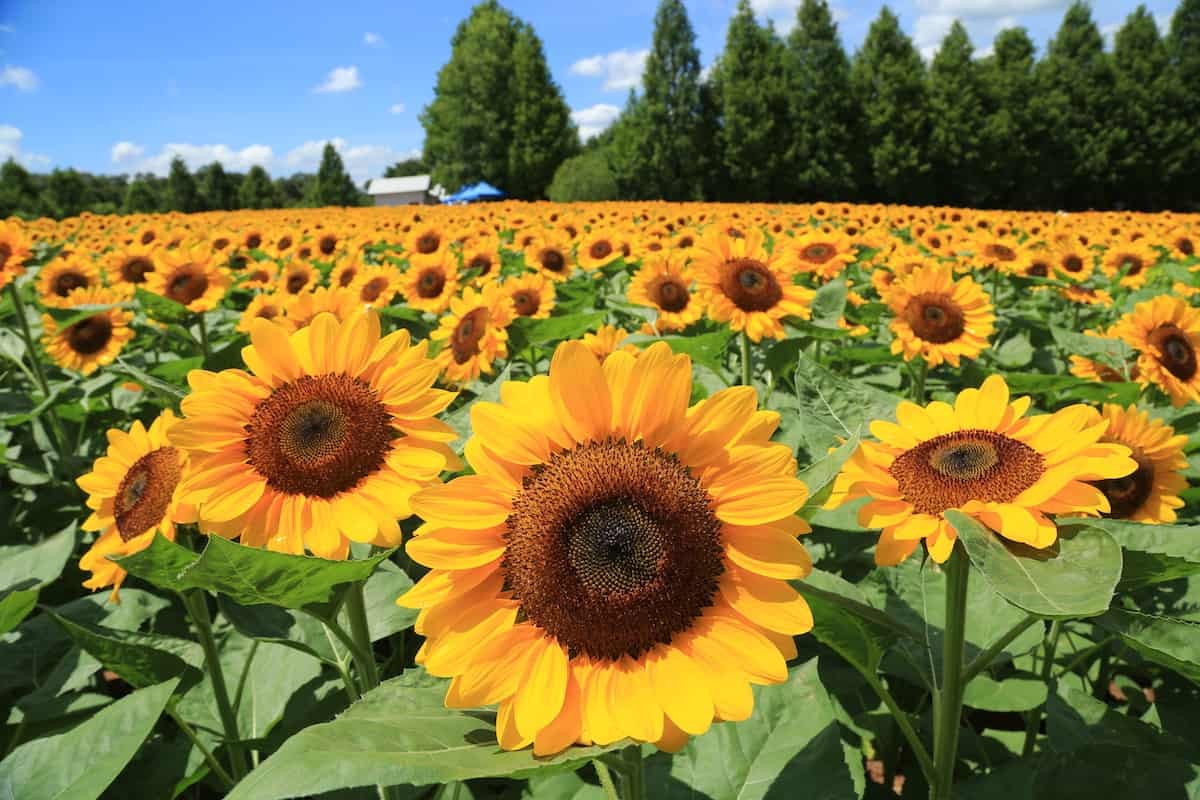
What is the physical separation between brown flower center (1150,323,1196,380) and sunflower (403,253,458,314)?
3.99 meters

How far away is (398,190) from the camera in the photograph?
84562mm

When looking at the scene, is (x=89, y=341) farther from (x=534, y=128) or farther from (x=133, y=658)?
(x=534, y=128)

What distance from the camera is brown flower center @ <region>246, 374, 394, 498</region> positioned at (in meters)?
1.51

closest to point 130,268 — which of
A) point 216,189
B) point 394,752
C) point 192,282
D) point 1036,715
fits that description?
point 192,282

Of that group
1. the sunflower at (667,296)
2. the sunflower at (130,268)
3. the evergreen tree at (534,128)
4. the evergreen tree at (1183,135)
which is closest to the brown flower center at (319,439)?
the sunflower at (667,296)

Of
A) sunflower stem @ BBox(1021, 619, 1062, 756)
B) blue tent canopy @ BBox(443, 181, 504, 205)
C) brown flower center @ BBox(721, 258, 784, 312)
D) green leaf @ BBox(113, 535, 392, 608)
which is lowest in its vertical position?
blue tent canopy @ BBox(443, 181, 504, 205)

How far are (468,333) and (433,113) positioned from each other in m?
67.5

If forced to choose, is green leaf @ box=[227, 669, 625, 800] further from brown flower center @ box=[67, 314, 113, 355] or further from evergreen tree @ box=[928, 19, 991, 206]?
evergreen tree @ box=[928, 19, 991, 206]

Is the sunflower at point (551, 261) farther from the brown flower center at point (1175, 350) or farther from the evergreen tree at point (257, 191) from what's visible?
the evergreen tree at point (257, 191)

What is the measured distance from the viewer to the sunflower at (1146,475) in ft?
7.09

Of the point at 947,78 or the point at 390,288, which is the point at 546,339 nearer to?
the point at 390,288

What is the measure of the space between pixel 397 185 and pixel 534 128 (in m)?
35.8

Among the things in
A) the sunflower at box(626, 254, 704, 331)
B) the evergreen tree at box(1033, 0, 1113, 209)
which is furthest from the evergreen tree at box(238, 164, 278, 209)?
the sunflower at box(626, 254, 704, 331)

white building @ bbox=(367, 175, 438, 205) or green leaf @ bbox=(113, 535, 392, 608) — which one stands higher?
green leaf @ bbox=(113, 535, 392, 608)
